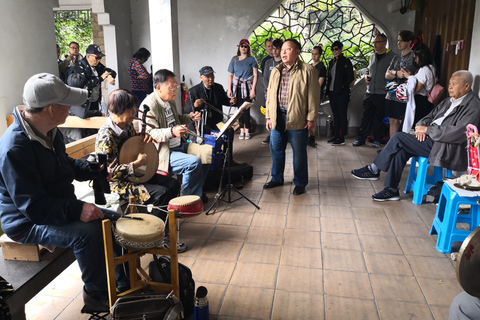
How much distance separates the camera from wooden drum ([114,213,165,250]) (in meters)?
2.04

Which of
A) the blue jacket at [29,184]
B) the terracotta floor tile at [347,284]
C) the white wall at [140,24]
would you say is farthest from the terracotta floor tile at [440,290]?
the white wall at [140,24]

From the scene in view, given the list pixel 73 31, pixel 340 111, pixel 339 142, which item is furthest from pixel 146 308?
pixel 73 31

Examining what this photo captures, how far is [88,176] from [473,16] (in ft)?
15.0

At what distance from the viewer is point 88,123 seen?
5.45m

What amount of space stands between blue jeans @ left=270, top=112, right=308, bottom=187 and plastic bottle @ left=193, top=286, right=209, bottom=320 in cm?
249

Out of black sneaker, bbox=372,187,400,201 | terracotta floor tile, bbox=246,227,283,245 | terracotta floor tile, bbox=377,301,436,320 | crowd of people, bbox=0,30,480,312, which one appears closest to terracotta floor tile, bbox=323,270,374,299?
terracotta floor tile, bbox=377,301,436,320

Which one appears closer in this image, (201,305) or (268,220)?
(201,305)

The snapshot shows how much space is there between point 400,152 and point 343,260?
1.71 meters

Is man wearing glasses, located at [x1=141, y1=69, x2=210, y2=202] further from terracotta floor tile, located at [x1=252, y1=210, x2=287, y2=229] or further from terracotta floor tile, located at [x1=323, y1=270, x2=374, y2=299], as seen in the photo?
terracotta floor tile, located at [x1=323, y1=270, x2=374, y2=299]

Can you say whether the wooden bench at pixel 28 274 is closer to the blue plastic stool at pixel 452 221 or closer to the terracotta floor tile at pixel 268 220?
the terracotta floor tile at pixel 268 220

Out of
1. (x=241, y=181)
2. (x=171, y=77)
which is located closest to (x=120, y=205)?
(x=171, y=77)

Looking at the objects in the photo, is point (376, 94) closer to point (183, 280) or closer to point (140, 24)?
point (140, 24)

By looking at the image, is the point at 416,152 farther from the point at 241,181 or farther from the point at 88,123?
the point at 88,123

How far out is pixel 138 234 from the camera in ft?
6.67
